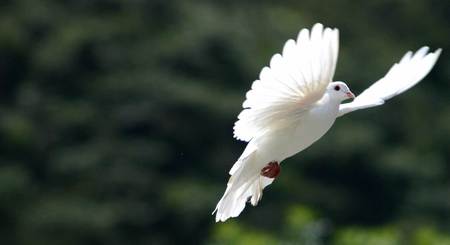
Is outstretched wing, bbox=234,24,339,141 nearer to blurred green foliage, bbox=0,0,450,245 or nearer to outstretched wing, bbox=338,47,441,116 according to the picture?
outstretched wing, bbox=338,47,441,116

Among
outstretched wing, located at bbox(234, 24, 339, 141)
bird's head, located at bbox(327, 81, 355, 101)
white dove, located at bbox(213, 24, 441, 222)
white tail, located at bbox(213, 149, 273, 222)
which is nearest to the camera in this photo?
outstretched wing, located at bbox(234, 24, 339, 141)

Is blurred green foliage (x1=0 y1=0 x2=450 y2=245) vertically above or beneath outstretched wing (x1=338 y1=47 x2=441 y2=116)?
above

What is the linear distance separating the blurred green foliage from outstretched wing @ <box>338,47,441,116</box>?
15382mm

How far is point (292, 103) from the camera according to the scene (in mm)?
9945

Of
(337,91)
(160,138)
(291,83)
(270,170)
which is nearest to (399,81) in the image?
(337,91)

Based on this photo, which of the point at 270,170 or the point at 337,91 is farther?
the point at 270,170

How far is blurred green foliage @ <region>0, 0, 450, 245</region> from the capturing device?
27672 mm

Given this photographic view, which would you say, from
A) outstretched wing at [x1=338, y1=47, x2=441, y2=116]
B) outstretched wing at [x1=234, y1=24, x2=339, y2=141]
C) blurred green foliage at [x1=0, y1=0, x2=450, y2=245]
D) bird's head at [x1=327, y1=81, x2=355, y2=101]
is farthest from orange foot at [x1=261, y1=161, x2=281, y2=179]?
blurred green foliage at [x1=0, y1=0, x2=450, y2=245]

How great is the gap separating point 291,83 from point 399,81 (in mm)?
1186

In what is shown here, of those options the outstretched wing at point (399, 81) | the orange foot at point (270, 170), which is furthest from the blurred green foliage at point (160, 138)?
the orange foot at point (270, 170)

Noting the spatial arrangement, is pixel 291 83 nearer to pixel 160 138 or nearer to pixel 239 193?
pixel 239 193

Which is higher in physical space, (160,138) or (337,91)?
(160,138)

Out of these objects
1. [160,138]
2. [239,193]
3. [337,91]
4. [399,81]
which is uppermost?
[160,138]

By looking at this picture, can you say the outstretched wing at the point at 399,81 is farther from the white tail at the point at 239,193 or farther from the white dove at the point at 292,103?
the white tail at the point at 239,193
